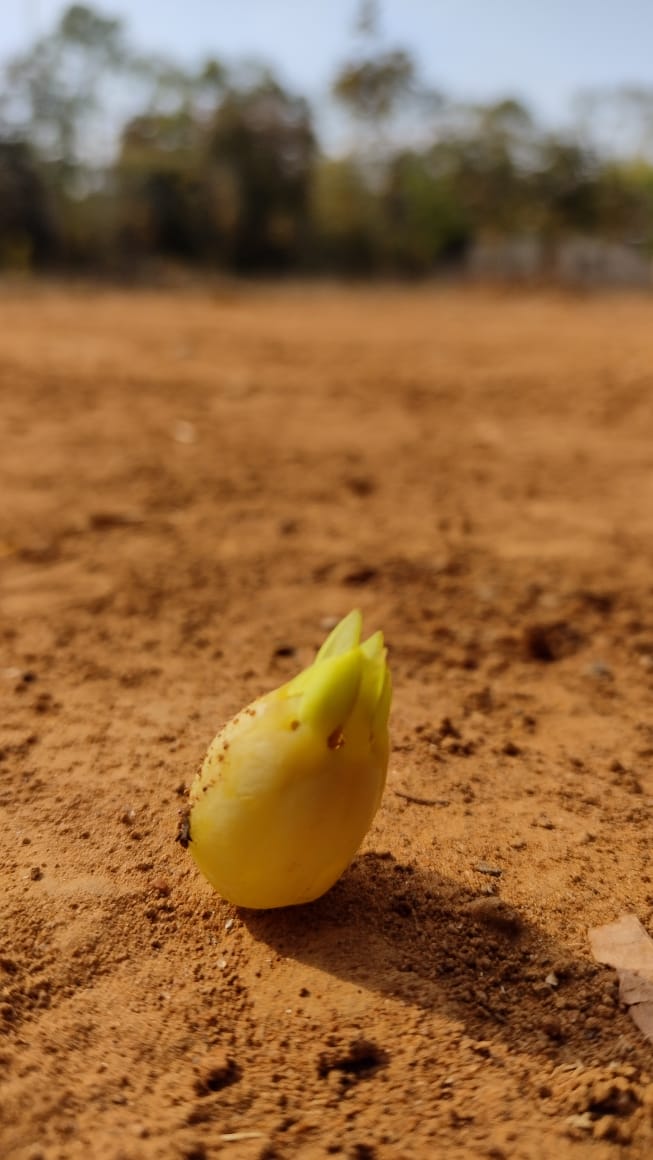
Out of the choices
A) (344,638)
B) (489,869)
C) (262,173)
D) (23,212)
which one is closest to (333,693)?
(344,638)

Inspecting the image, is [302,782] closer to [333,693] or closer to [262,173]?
[333,693]

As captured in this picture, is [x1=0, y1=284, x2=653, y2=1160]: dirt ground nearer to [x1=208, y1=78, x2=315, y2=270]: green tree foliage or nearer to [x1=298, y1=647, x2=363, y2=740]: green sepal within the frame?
[x1=298, y1=647, x2=363, y2=740]: green sepal

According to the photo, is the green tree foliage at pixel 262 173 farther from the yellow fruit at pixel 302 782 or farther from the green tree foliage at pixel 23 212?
the yellow fruit at pixel 302 782

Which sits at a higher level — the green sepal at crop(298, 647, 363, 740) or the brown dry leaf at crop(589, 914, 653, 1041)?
the green sepal at crop(298, 647, 363, 740)

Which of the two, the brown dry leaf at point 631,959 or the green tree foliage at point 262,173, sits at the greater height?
the brown dry leaf at point 631,959

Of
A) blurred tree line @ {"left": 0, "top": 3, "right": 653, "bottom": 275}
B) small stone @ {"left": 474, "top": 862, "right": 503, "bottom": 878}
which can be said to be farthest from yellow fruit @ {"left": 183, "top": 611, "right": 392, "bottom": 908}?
blurred tree line @ {"left": 0, "top": 3, "right": 653, "bottom": 275}

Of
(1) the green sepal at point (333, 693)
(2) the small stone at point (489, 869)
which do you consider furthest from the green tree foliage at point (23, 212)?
(1) the green sepal at point (333, 693)
